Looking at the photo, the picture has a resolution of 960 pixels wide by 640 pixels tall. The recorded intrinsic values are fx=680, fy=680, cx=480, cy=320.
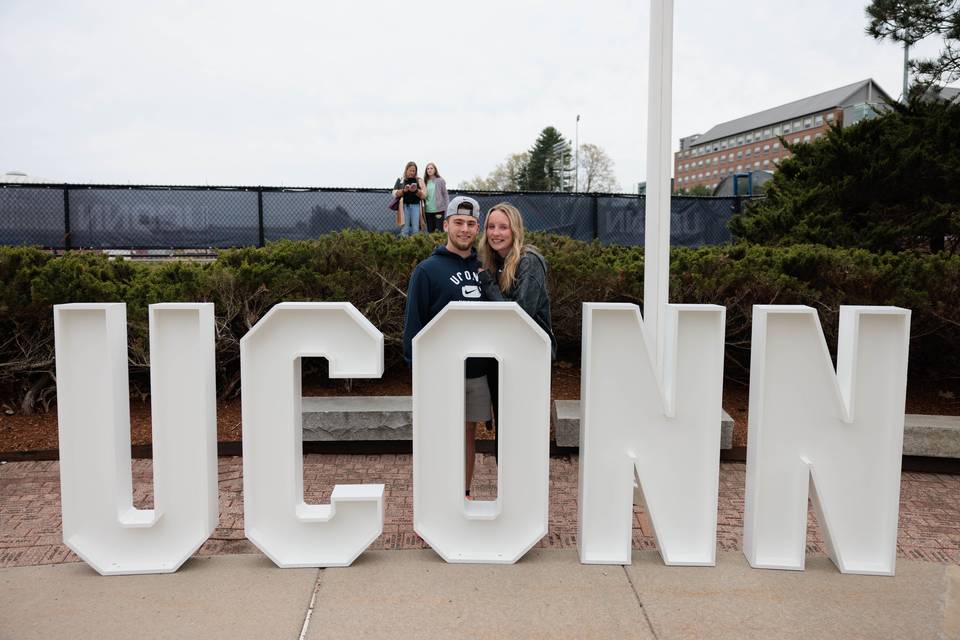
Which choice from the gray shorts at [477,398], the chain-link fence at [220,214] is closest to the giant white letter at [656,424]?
the gray shorts at [477,398]

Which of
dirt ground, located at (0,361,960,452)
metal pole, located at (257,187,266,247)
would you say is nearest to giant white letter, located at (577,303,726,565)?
dirt ground, located at (0,361,960,452)

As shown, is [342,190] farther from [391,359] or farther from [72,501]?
[72,501]

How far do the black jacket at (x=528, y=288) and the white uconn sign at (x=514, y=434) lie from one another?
19.1 inches

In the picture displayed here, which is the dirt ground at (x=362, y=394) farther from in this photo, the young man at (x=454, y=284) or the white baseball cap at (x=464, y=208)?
the white baseball cap at (x=464, y=208)

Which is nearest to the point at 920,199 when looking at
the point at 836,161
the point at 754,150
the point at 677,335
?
the point at 836,161

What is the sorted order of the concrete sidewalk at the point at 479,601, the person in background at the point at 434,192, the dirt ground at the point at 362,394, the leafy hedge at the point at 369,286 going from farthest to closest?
the person in background at the point at 434,192 → the leafy hedge at the point at 369,286 → the dirt ground at the point at 362,394 → the concrete sidewalk at the point at 479,601

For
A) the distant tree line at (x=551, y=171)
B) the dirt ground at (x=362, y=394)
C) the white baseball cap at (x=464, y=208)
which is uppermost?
the distant tree line at (x=551, y=171)

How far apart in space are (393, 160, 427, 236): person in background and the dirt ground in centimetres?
413

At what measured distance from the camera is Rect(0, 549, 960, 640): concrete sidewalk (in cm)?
265

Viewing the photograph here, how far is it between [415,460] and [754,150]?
416ft

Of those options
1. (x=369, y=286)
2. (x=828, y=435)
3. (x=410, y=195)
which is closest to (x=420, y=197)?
(x=410, y=195)

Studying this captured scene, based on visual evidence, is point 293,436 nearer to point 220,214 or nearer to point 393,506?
point 393,506

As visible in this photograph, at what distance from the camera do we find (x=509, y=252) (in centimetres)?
368

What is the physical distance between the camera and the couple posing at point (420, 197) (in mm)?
10312
